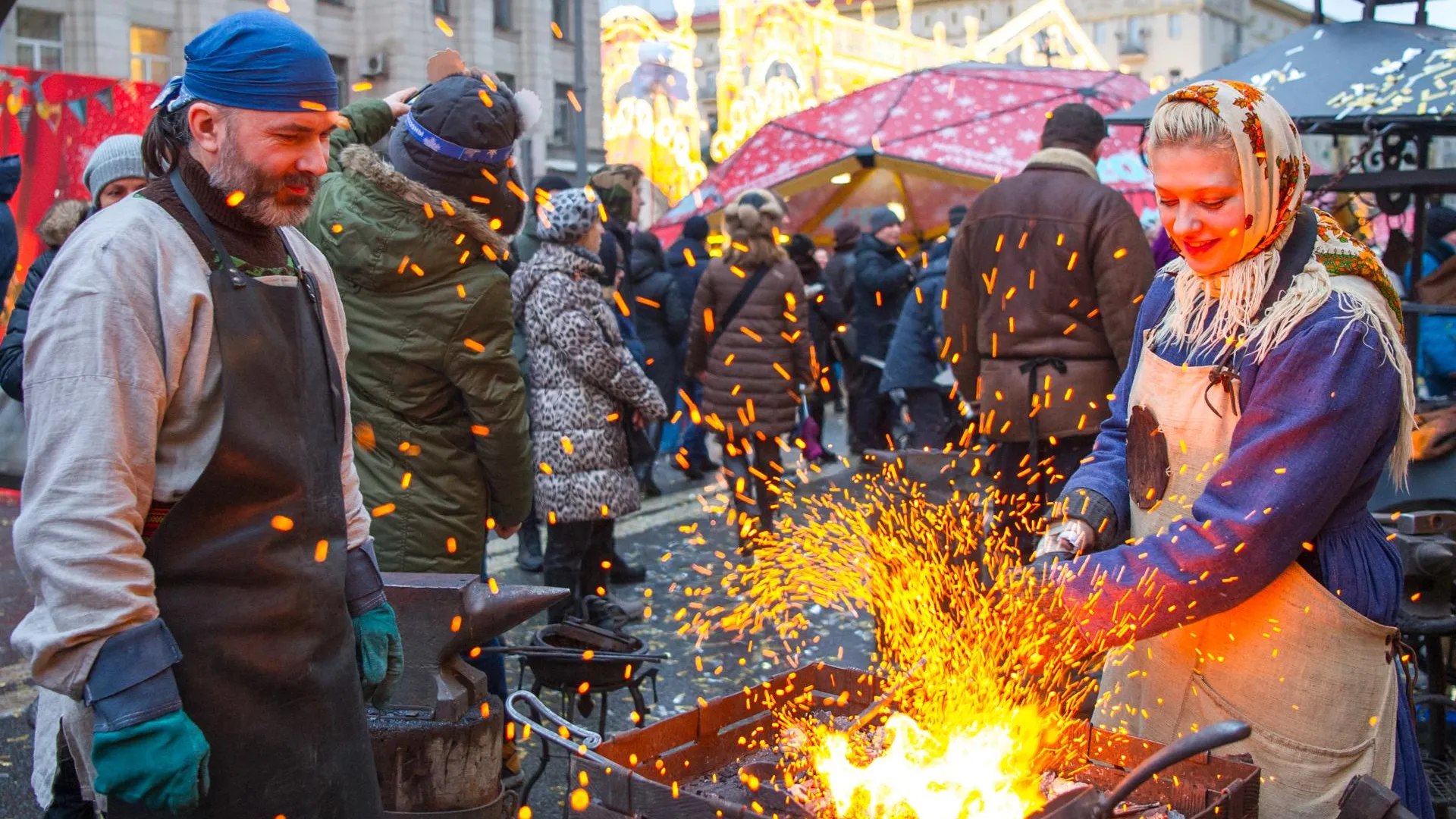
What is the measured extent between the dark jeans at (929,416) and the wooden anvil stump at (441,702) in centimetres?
729

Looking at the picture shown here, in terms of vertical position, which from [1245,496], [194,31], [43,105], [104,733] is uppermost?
[194,31]

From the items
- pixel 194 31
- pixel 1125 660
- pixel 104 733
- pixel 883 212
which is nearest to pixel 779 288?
pixel 883 212

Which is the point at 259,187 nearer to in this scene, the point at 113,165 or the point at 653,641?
the point at 113,165

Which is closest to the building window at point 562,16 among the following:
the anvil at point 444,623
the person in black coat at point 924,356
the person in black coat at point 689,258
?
the person in black coat at point 689,258

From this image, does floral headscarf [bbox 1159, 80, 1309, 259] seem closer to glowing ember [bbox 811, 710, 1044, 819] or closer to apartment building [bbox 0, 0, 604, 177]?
glowing ember [bbox 811, 710, 1044, 819]

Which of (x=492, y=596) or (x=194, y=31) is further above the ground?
(x=194, y=31)

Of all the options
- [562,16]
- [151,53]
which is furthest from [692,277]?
[562,16]

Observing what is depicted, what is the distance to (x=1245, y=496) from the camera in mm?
2504

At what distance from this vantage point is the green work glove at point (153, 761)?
212 cm

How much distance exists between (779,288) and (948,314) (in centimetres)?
191

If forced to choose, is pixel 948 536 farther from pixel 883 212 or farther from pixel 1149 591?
pixel 883 212

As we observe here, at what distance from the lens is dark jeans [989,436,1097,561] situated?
599cm

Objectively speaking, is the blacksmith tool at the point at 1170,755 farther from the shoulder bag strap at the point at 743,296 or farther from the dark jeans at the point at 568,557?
the shoulder bag strap at the point at 743,296

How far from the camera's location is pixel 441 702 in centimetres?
366
